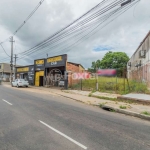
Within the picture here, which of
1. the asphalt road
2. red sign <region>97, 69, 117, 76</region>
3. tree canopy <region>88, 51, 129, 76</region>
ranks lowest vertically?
the asphalt road

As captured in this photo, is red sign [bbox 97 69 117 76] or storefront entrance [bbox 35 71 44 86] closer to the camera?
red sign [bbox 97 69 117 76]

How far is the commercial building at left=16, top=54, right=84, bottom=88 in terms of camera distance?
942 inches

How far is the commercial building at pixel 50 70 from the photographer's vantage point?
78.5 ft

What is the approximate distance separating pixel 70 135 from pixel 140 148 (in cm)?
195

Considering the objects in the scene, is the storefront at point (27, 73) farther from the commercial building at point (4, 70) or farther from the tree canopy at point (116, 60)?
the tree canopy at point (116, 60)

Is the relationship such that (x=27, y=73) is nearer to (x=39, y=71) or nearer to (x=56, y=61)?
(x=39, y=71)

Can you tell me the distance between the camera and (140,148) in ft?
12.3

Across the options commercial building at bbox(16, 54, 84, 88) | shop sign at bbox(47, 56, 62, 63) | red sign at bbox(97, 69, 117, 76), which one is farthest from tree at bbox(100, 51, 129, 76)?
red sign at bbox(97, 69, 117, 76)

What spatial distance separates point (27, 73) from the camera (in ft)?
109

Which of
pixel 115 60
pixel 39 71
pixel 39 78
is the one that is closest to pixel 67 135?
pixel 39 78

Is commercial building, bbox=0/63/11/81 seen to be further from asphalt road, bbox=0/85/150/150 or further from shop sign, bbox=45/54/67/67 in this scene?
asphalt road, bbox=0/85/150/150

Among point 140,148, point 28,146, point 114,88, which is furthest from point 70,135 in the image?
point 114,88

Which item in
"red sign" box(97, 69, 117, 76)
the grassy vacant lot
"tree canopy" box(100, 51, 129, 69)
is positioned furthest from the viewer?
"tree canopy" box(100, 51, 129, 69)

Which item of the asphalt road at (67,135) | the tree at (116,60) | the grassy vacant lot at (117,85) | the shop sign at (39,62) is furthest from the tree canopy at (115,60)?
the asphalt road at (67,135)
